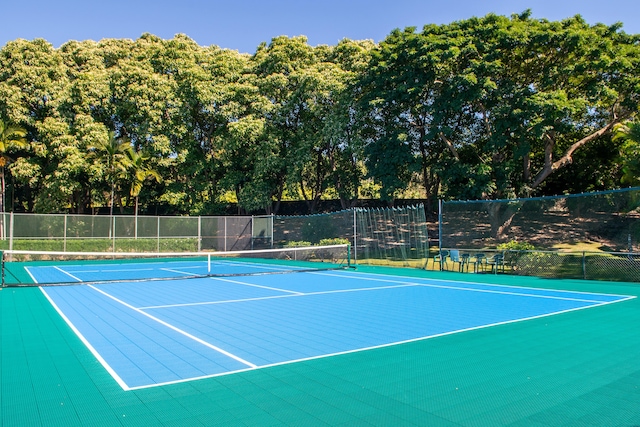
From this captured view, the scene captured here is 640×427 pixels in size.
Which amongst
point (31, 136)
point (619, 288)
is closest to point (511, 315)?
point (619, 288)

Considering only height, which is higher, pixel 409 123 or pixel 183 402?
pixel 409 123

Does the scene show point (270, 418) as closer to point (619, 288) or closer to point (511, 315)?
point (511, 315)

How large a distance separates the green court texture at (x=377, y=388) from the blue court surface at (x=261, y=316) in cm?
39

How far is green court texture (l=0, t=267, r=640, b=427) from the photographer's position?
4.32 m

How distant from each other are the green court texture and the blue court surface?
0.39 m

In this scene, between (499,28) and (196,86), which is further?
(196,86)

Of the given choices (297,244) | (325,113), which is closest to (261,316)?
(297,244)

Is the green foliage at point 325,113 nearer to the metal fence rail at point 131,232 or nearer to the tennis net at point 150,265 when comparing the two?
the metal fence rail at point 131,232

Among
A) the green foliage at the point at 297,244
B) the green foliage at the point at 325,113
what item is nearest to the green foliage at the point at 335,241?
the green foliage at the point at 297,244

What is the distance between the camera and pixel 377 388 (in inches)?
202

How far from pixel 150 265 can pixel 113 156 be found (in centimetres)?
991

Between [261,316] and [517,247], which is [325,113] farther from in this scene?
[261,316]

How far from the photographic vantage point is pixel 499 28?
2356 centimetres

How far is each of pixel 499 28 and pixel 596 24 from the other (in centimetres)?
453
